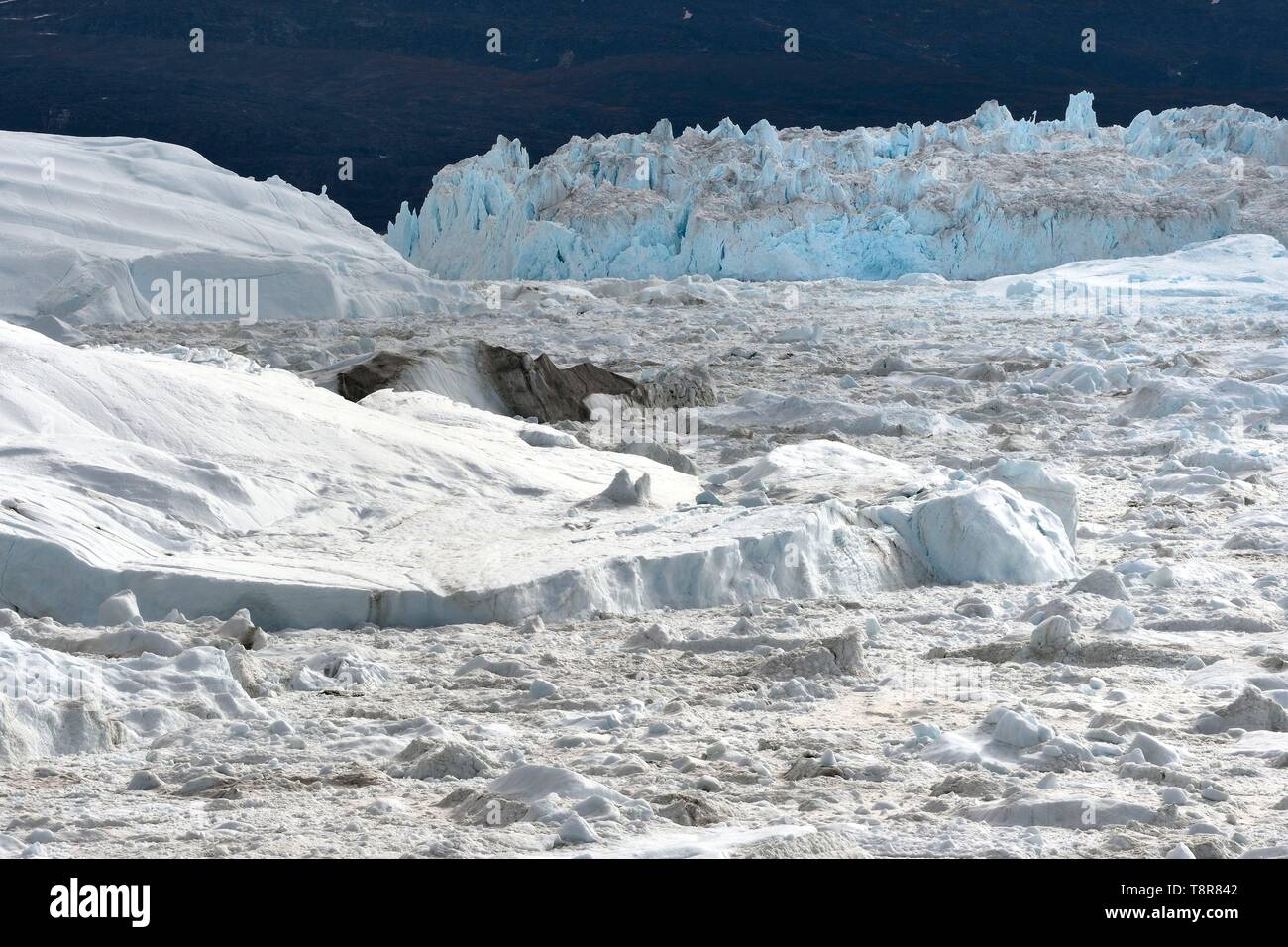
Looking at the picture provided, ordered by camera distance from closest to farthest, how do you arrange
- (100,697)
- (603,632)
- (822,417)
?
(100,697) → (603,632) → (822,417)

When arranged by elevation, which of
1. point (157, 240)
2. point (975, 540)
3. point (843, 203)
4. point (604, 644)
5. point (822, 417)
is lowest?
point (604, 644)

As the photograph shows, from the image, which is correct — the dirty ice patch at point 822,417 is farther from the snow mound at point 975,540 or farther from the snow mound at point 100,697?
the snow mound at point 100,697

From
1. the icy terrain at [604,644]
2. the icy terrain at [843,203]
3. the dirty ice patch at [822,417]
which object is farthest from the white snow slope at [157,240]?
the icy terrain at [843,203]

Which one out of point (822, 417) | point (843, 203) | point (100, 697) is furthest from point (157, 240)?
point (843, 203)

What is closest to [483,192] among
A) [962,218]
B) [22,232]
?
[962,218]

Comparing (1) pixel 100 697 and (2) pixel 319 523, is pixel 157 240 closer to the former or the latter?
(2) pixel 319 523

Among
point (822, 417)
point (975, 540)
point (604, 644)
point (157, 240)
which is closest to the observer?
point (604, 644)
